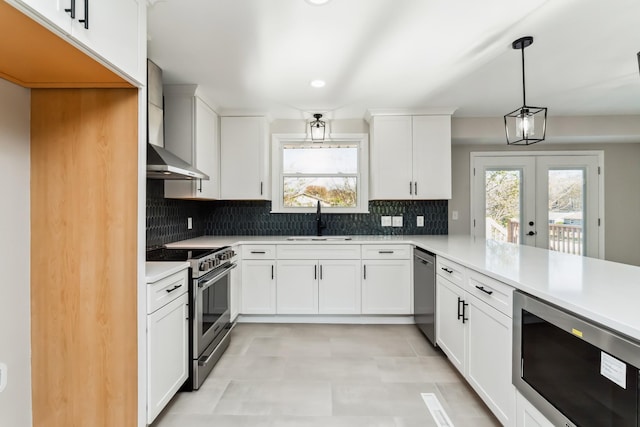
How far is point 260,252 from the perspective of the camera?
11.3 feet

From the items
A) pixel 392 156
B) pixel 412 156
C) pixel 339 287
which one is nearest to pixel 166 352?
pixel 339 287

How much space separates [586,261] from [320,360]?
6.52 ft

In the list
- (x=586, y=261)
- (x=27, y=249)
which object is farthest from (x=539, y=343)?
(x=27, y=249)

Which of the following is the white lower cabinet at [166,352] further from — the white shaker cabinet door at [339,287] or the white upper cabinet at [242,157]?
the white upper cabinet at [242,157]

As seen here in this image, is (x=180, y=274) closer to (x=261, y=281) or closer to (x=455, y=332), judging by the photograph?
(x=261, y=281)

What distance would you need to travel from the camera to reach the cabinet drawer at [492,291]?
5.23ft

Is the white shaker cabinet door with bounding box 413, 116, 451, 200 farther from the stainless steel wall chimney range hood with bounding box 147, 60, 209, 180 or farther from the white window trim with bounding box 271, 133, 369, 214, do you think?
the stainless steel wall chimney range hood with bounding box 147, 60, 209, 180

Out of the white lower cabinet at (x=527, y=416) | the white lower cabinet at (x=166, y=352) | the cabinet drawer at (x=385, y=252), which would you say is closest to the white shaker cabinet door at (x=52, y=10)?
the white lower cabinet at (x=166, y=352)

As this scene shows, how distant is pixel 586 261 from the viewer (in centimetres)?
195

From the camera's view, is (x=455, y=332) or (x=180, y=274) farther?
(x=455, y=332)

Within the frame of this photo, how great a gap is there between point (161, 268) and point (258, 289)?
1.63 metres

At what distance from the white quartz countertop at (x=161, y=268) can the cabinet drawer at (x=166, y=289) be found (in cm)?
3

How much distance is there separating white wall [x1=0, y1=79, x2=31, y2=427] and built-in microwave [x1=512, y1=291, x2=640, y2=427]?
241 cm

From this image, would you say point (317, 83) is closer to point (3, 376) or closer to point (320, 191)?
point (320, 191)
